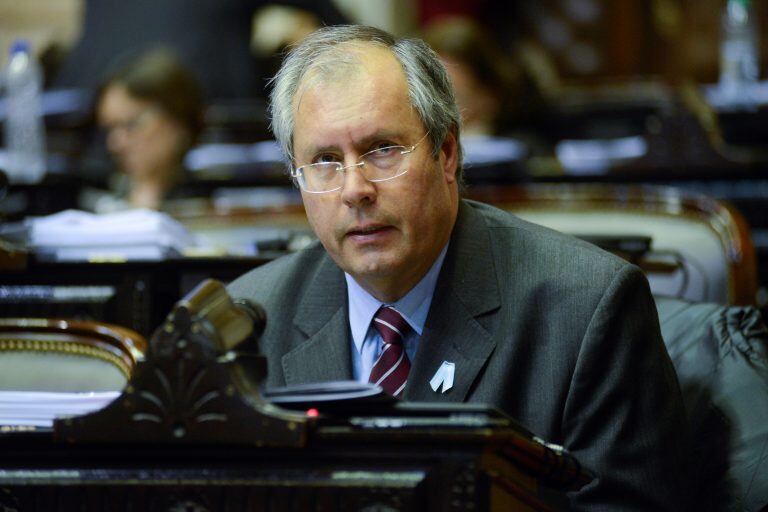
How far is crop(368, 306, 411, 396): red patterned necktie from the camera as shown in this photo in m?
2.06

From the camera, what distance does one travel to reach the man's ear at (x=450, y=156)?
2189mm

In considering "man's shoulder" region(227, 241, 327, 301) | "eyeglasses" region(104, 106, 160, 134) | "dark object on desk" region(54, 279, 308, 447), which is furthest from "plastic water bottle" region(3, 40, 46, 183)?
"dark object on desk" region(54, 279, 308, 447)

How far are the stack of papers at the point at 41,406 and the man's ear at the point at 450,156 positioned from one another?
0.78 metres

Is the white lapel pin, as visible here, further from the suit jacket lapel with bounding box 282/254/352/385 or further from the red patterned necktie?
the suit jacket lapel with bounding box 282/254/352/385

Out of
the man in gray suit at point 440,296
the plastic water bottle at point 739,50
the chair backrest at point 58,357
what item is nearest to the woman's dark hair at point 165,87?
the plastic water bottle at point 739,50

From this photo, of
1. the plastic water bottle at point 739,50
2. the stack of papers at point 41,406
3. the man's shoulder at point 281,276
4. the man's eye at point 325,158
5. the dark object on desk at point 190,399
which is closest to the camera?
the dark object on desk at point 190,399

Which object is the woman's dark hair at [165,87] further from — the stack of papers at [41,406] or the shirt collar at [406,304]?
the stack of papers at [41,406]

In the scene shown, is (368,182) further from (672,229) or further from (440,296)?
(672,229)

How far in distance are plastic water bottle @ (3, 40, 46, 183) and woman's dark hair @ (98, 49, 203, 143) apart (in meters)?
0.56

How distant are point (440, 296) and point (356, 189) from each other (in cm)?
24

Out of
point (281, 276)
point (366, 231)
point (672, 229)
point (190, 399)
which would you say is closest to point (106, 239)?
point (281, 276)

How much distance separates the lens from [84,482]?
1.48 meters

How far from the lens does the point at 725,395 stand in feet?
6.97

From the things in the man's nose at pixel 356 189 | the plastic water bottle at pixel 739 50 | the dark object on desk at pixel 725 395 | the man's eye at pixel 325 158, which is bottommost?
the dark object on desk at pixel 725 395
